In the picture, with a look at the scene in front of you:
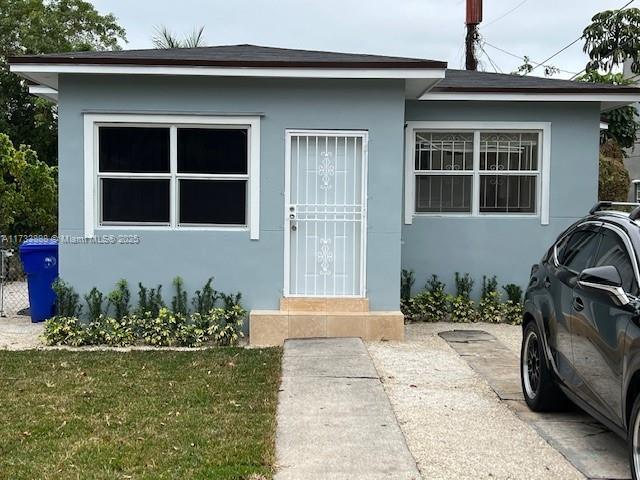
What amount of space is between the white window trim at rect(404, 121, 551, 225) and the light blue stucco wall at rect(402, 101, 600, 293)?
7 cm

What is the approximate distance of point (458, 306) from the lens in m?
10.4

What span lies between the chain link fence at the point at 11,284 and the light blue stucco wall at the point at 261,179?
267 centimetres

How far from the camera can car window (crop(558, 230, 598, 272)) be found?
208 inches

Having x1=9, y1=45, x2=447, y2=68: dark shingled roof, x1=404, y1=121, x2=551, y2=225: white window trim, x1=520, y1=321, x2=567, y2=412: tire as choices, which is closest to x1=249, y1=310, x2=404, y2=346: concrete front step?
x1=404, y1=121, x2=551, y2=225: white window trim

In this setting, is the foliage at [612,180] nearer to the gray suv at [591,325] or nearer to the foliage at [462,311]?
the foliage at [462,311]

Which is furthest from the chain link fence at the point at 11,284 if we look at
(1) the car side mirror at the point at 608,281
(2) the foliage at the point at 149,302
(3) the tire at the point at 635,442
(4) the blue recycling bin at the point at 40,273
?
(3) the tire at the point at 635,442

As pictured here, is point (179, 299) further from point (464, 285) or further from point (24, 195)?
point (24, 195)

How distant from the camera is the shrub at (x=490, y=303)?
10375mm

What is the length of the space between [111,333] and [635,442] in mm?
6315

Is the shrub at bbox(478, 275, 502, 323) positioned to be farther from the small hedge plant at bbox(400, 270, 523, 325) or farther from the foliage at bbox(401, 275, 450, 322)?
the foliage at bbox(401, 275, 450, 322)

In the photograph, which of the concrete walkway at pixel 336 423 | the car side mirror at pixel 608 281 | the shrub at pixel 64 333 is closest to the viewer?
the car side mirror at pixel 608 281

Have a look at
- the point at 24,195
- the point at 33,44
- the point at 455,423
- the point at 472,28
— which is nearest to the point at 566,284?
the point at 455,423

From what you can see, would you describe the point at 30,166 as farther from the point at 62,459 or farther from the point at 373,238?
the point at 62,459

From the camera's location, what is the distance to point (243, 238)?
29.5 ft
